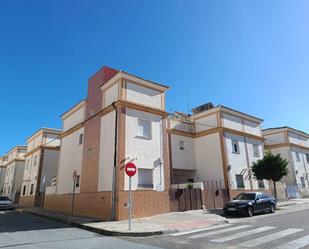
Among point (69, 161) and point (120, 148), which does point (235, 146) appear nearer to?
point (120, 148)

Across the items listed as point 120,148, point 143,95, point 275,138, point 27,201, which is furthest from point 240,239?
point 27,201

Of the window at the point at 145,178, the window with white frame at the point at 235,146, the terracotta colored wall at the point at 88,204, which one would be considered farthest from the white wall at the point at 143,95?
the window with white frame at the point at 235,146

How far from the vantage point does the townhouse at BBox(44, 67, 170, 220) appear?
14.8 meters

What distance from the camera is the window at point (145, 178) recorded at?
15415 mm

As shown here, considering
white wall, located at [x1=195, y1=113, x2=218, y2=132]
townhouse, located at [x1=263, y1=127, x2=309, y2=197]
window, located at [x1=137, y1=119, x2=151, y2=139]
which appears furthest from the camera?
townhouse, located at [x1=263, y1=127, x2=309, y2=197]

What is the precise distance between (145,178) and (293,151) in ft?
77.4

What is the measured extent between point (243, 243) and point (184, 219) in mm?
6172

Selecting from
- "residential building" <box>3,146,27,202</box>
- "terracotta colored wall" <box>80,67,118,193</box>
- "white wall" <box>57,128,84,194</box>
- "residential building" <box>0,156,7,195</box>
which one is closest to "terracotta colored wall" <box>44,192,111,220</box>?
"terracotta colored wall" <box>80,67,118,193</box>

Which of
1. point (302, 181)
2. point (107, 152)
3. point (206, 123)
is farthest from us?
point (302, 181)

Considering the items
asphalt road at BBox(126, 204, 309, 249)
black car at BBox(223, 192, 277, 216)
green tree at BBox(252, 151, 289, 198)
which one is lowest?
asphalt road at BBox(126, 204, 309, 249)

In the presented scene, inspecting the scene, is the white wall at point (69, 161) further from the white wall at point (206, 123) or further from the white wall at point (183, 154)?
the white wall at point (206, 123)

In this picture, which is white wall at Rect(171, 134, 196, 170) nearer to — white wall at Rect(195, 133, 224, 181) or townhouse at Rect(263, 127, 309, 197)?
white wall at Rect(195, 133, 224, 181)

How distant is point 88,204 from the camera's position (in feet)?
55.1

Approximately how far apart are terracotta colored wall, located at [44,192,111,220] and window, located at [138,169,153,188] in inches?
80.0
